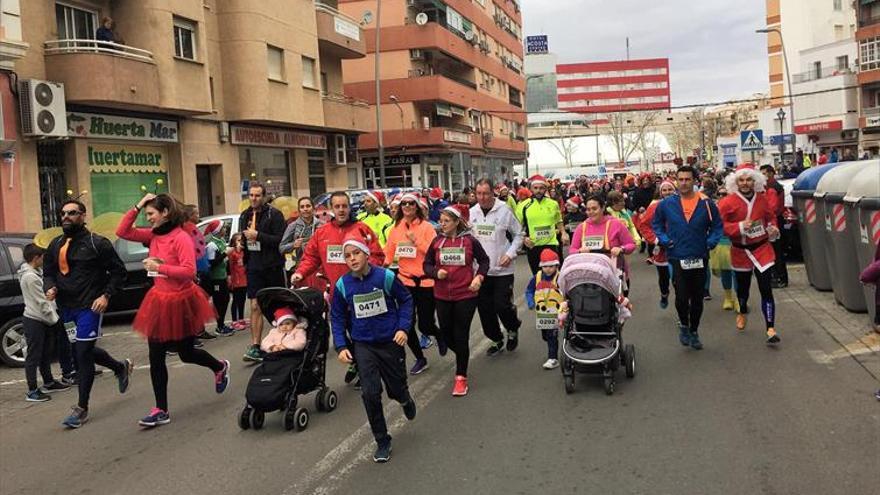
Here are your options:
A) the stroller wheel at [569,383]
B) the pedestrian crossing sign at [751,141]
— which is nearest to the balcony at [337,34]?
the pedestrian crossing sign at [751,141]

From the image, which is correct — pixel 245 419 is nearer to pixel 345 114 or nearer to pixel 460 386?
pixel 460 386

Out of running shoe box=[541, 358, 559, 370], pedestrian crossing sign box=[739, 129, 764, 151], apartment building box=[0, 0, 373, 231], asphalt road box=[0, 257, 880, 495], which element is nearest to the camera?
asphalt road box=[0, 257, 880, 495]

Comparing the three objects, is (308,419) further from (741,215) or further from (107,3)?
(107,3)

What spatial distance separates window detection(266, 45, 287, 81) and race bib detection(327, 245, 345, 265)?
20.2 metres

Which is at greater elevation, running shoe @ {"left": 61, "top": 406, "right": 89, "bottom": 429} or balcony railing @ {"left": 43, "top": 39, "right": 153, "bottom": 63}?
balcony railing @ {"left": 43, "top": 39, "right": 153, "bottom": 63}

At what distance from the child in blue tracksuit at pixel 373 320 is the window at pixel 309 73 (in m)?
24.0

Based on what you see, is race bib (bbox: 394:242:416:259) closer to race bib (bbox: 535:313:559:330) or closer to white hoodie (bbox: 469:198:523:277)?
white hoodie (bbox: 469:198:523:277)

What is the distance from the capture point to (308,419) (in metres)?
6.52

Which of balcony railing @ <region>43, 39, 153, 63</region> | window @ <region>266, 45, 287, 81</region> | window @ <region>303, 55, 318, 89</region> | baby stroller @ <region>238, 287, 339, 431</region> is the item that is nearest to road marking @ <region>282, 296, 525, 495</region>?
baby stroller @ <region>238, 287, 339, 431</region>

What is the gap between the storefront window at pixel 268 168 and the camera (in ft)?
88.4

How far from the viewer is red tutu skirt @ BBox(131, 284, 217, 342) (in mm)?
6570

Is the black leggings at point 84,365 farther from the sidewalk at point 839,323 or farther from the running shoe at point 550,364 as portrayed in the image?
the sidewalk at point 839,323

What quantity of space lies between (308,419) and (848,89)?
62787 millimetres

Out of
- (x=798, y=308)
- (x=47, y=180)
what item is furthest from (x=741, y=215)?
(x=47, y=180)
